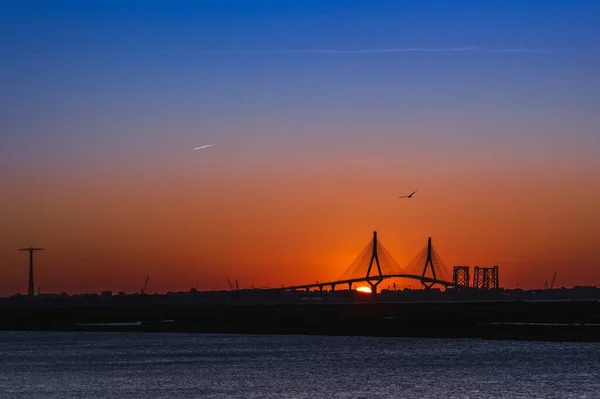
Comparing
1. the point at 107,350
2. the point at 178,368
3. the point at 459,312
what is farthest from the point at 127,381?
the point at 459,312

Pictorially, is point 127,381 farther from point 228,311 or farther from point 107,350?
point 228,311

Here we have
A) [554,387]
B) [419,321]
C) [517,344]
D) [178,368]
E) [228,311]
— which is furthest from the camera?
[228,311]

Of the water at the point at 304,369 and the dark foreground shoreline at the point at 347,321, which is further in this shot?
the dark foreground shoreline at the point at 347,321

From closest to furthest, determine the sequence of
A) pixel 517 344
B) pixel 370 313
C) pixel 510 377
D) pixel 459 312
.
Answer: pixel 510 377 → pixel 517 344 → pixel 459 312 → pixel 370 313

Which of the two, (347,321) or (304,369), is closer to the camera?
(304,369)

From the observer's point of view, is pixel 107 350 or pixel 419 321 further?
pixel 419 321

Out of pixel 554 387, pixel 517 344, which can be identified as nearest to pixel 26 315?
pixel 517 344
